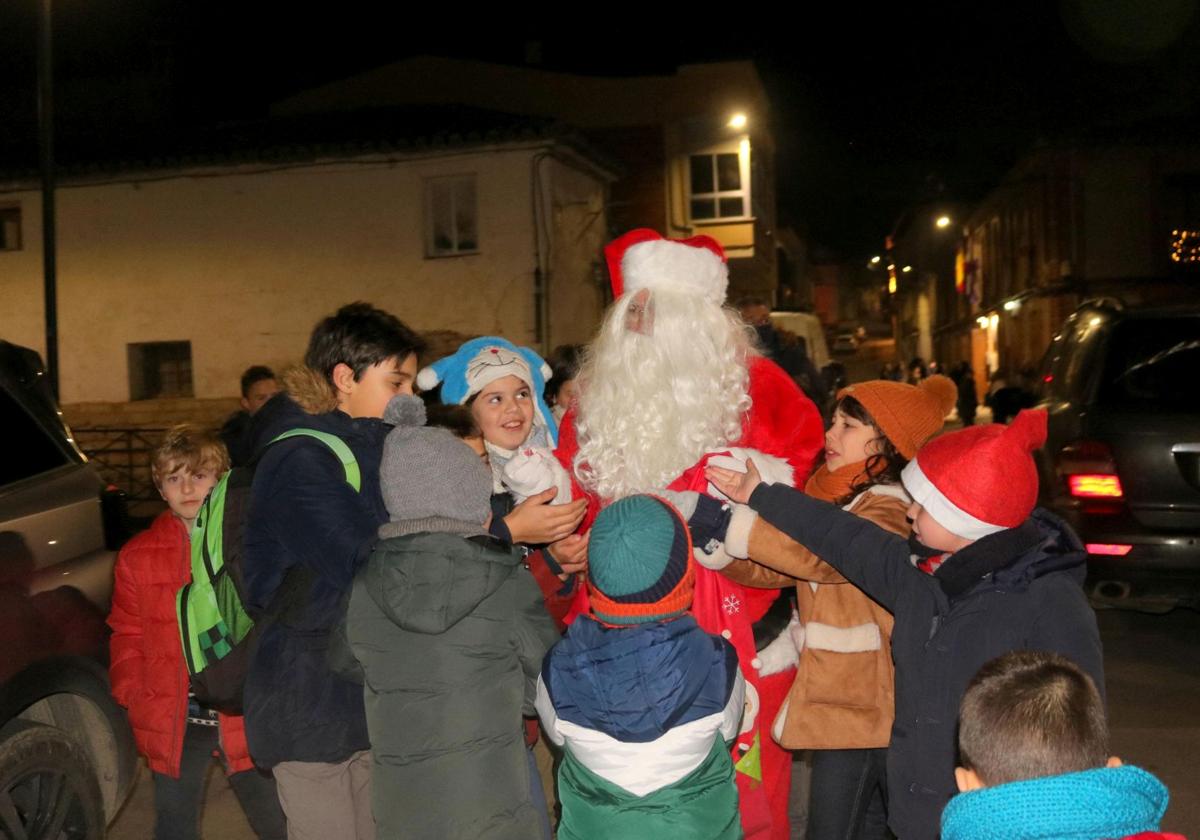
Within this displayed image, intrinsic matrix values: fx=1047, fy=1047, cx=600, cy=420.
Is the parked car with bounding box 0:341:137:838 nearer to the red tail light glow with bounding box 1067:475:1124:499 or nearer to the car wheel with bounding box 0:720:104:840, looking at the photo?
the car wheel with bounding box 0:720:104:840

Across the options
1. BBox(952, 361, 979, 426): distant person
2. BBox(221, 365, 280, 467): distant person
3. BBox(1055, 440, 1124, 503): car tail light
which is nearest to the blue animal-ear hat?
BBox(1055, 440, 1124, 503): car tail light

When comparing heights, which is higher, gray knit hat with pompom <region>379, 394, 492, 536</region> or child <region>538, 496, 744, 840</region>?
gray knit hat with pompom <region>379, 394, 492, 536</region>

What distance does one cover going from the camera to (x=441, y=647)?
2.74 meters

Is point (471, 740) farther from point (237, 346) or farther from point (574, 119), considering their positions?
point (574, 119)

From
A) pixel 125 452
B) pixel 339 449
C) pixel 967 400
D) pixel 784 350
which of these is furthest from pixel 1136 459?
pixel 967 400

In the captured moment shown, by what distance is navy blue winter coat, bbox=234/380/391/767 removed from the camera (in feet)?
9.33

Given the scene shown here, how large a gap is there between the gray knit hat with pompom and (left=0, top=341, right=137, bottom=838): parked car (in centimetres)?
135

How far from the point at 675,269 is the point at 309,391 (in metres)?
1.16

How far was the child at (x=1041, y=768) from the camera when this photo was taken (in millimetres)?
1671

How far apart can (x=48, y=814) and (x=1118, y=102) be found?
3304 centimetres

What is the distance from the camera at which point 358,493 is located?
294cm

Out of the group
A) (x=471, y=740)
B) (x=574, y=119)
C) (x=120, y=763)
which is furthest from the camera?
(x=574, y=119)

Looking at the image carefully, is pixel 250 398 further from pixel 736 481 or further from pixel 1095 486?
pixel 736 481

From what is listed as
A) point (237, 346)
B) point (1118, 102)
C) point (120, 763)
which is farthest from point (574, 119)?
point (120, 763)
